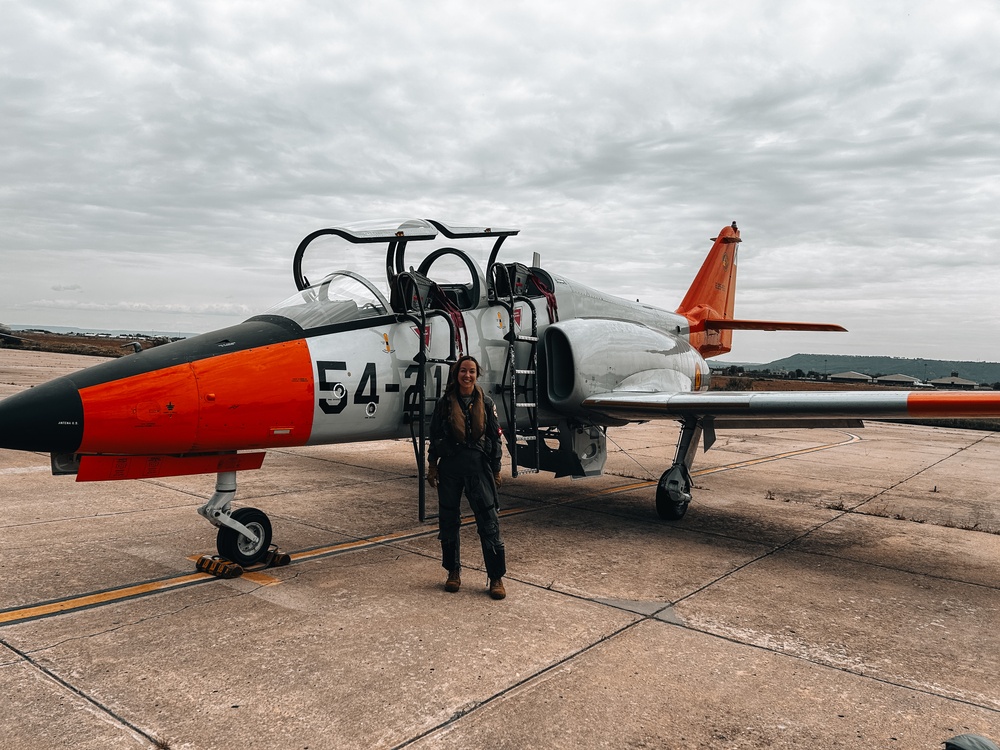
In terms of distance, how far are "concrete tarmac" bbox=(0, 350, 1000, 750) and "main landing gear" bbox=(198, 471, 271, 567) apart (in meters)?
0.21

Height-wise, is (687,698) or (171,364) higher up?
(171,364)

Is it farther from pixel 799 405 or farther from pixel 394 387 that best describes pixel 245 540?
pixel 799 405

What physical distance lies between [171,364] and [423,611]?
238 cm

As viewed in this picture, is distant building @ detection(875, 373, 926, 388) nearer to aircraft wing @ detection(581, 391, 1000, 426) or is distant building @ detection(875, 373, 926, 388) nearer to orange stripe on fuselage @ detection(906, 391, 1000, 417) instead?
aircraft wing @ detection(581, 391, 1000, 426)

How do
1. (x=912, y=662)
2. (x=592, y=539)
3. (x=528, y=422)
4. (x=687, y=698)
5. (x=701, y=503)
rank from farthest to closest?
(x=701, y=503)
(x=528, y=422)
(x=592, y=539)
(x=912, y=662)
(x=687, y=698)

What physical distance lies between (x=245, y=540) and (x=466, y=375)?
2192mm

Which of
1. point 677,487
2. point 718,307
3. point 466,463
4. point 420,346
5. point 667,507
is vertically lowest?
point 667,507

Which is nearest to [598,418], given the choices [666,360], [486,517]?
[666,360]

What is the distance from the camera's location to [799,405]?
6.75m

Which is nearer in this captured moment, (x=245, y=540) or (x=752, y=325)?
(x=245, y=540)

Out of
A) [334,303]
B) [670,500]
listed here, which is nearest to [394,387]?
[334,303]

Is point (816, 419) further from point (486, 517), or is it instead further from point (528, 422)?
point (486, 517)

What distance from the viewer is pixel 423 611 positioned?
14.7 feet

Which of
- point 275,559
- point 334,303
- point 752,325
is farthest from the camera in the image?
point 752,325
